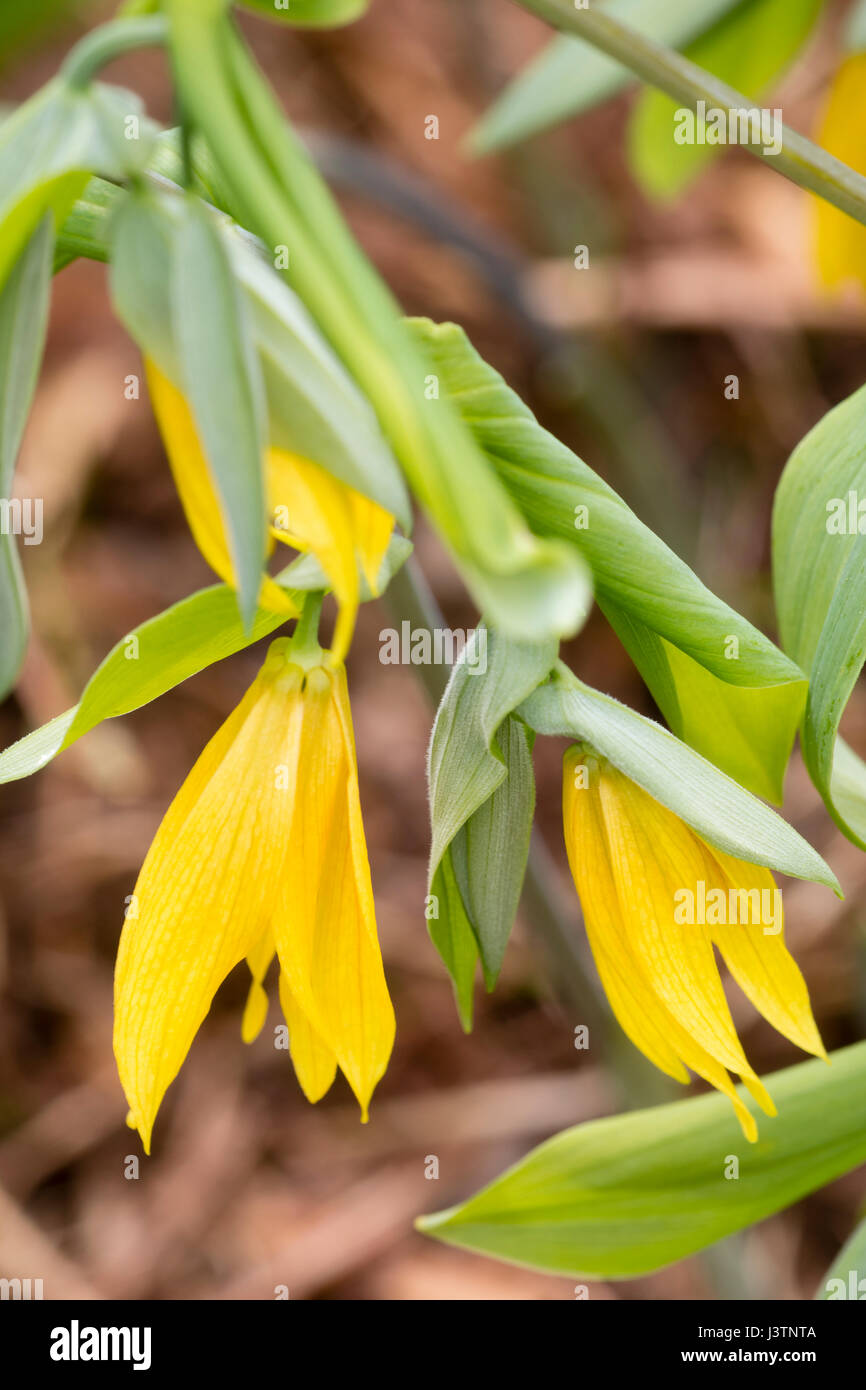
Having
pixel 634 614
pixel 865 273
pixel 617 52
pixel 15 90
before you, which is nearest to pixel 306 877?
pixel 634 614

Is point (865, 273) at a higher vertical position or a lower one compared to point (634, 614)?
higher

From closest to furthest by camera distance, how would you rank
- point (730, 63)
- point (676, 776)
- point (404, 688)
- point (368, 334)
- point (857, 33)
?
point (368, 334)
point (676, 776)
point (857, 33)
point (730, 63)
point (404, 688)

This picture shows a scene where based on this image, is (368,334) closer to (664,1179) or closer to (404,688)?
(664,1179)

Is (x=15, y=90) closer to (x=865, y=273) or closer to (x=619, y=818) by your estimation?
(x=865, y=273)

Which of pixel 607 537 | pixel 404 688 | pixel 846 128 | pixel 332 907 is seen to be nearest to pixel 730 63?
pixel 846 128

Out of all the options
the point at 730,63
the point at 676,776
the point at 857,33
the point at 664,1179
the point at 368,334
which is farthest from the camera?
the point at 730,63

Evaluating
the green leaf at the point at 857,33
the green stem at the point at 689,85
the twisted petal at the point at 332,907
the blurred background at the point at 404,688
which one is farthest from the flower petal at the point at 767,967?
the green leaf at the point at 857,33
